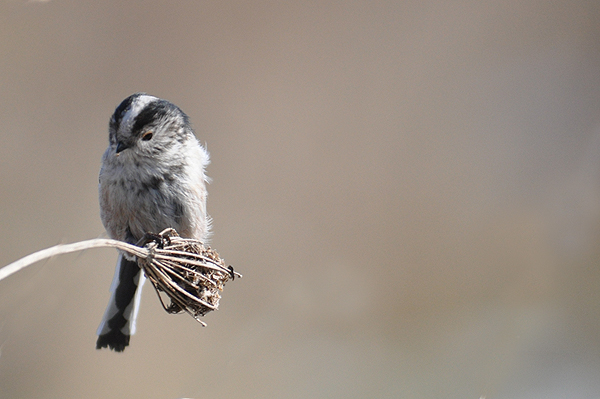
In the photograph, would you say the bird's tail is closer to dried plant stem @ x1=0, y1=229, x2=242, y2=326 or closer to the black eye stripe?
the black eye stripe

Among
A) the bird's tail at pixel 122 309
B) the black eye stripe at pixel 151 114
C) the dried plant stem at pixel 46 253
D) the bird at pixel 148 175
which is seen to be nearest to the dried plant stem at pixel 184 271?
the dried plant stem at pixel 46 253

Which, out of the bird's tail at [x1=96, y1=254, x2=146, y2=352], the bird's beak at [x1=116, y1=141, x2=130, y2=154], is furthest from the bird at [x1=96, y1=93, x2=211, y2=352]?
the bird's tail at [x1=96, y1=254, x2=146, y2=352]

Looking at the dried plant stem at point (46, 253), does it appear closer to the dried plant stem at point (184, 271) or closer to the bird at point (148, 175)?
the dried plant stem at point (184, 271)

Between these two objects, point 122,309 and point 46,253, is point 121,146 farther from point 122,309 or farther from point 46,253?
point 46,253

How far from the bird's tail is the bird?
1.12 ft

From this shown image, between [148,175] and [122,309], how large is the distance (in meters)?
0.71

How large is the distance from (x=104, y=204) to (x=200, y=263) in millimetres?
790

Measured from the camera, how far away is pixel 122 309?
2.10 metres

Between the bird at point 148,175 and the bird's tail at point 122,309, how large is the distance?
0.34 meters

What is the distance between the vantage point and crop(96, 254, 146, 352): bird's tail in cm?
205

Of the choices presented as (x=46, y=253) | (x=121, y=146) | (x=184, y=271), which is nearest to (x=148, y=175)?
(x=121, y=146)

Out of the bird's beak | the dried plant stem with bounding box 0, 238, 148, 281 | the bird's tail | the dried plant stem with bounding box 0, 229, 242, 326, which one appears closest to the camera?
the dried plant stem with bounding box 0, 238, 148, 281

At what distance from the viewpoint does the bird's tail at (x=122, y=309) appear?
6.72ft

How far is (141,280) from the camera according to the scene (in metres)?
2.17
